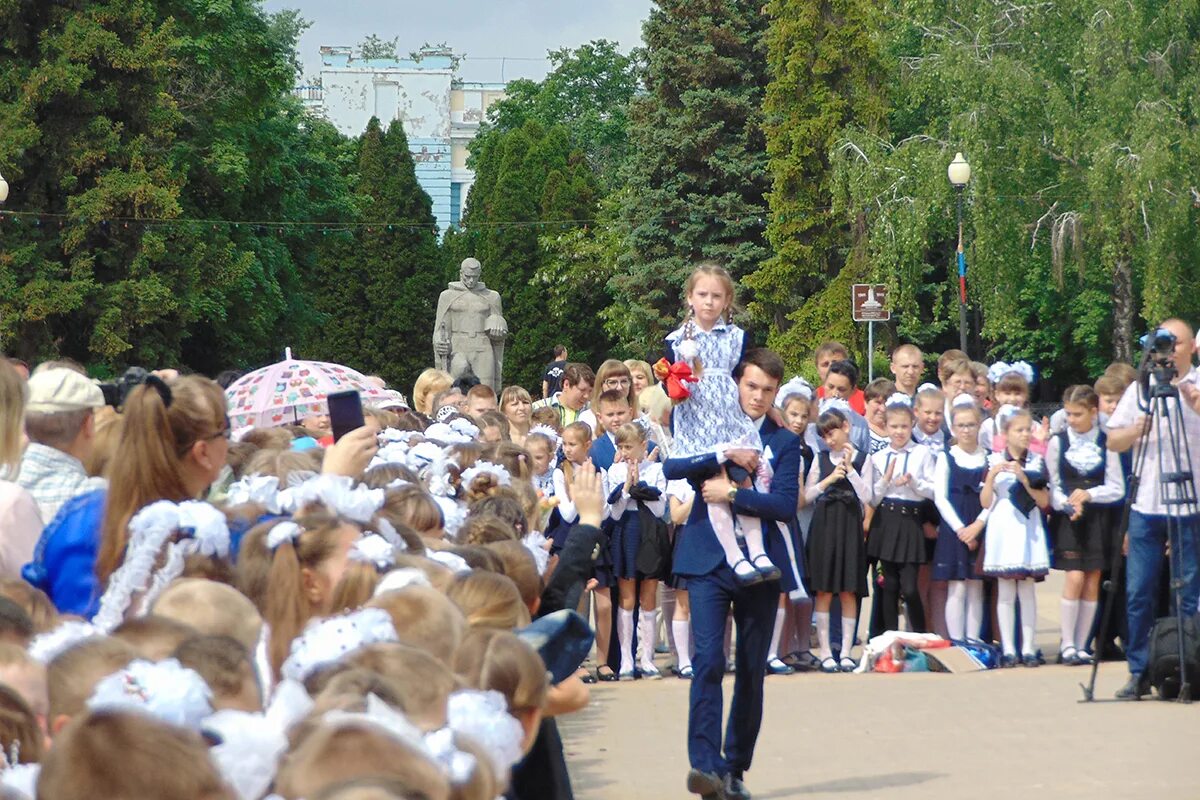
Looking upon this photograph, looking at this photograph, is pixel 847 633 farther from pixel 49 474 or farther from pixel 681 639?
pixel 49 474

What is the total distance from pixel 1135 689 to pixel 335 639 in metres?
8.29

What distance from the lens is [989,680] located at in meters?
12.2

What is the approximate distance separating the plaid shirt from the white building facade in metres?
124

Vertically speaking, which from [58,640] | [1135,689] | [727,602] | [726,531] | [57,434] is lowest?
[1135,689]

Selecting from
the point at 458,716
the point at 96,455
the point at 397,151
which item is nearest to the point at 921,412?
the point at 96,455

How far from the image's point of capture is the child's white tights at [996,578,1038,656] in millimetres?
13016

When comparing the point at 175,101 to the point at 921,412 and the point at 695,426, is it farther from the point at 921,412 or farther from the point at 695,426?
the point at 695,426

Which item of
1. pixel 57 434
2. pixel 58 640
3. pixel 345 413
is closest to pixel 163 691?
pixel 58 640

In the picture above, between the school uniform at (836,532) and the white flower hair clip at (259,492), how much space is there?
756 cm

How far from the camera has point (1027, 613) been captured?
13047 millimetres

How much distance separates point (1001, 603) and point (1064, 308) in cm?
4103

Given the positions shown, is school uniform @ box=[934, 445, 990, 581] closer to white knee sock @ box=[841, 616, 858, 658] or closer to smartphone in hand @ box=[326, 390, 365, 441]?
white knee sock @ box=[841, 616, 858, 658]

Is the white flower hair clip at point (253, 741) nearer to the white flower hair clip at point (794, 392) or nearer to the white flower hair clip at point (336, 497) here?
the white flower hair clip at point (336, 497)

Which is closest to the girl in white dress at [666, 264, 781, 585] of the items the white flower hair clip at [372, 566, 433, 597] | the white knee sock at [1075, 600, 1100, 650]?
the white flower hair clip at [372, 566, 433, 597]
